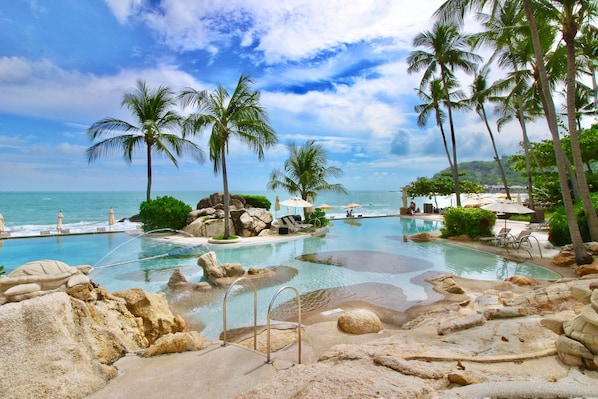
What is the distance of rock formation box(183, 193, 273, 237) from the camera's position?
57.6 feet

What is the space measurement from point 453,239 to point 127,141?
64.7 feet

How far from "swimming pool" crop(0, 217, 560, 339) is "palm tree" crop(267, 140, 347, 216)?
6316 mm

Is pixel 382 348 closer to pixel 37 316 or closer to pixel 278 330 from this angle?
pixel 278 330

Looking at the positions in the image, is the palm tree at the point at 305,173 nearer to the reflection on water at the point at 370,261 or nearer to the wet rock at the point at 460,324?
the reflection on water at the point at 370,261

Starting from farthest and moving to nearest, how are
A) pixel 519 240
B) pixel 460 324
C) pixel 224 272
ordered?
pixel 519 240 < pixel 224 272 < pixel 460 324

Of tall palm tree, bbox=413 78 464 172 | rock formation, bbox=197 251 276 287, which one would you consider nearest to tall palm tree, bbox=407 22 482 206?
tall palm tree, bbox=413 78 464 172

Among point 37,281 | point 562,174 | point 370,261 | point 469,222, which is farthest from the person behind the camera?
point 469,222

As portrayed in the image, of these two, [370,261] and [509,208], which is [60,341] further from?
[509,208]

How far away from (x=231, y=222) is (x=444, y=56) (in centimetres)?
1774

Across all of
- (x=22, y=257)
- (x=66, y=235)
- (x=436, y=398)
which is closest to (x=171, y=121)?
(x=66, y=235)

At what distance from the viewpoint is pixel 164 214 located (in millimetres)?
17719

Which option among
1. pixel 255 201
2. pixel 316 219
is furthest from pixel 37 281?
pixel 316 219

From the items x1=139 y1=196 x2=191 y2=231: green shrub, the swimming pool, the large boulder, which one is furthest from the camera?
x1=139 y1=196 x2=191 y2=231: green shrub

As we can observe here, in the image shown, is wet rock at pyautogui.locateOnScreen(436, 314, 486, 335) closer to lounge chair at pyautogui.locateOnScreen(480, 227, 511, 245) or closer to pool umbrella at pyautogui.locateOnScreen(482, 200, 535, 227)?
lounge chair at pyautogui.locateOnScreen(480, 227, 511, 245)
